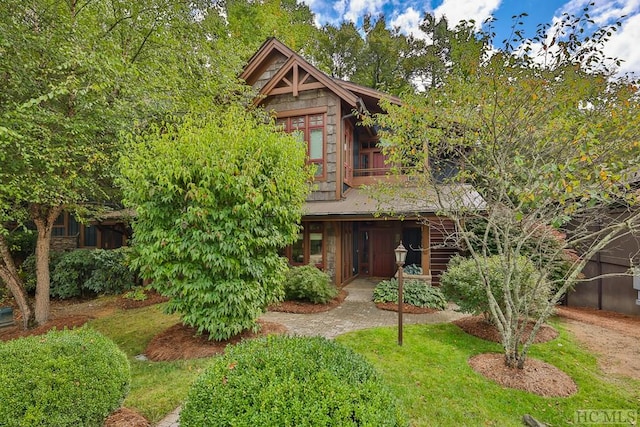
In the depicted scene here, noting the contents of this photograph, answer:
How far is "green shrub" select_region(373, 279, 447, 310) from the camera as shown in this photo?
8.27 m

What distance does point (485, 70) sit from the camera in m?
4.98

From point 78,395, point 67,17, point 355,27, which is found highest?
point 355,27

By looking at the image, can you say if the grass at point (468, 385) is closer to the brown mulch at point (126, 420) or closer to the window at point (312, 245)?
the brown mulch at point (126, 420)

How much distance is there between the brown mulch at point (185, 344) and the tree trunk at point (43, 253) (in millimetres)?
3672

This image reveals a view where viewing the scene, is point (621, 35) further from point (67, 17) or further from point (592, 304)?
point (67, 17)

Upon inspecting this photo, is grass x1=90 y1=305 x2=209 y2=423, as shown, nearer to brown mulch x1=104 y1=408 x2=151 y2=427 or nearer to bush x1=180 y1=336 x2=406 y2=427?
brown mulch x1=104 y1=408 x2=151 y2=427

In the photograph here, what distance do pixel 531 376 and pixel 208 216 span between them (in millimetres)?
5712

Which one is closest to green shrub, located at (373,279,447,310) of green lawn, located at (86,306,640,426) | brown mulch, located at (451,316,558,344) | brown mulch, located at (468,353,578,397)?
brown mulch, located at (451,316,558,344)

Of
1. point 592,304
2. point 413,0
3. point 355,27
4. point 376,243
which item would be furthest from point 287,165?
point 355,27

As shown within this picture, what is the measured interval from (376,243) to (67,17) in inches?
455

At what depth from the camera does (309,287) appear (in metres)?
8.38

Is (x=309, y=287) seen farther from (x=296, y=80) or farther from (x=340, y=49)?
(x=340, y=49)

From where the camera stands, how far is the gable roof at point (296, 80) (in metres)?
10.2

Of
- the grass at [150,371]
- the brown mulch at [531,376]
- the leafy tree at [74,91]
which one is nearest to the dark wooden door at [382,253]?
the brown mulch at [531,376]
